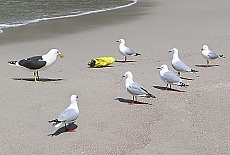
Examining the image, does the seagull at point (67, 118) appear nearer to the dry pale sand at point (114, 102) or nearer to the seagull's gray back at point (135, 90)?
the dry pale sand at point (114, 102)

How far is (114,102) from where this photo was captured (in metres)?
7.13

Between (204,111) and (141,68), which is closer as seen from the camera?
(204,111)

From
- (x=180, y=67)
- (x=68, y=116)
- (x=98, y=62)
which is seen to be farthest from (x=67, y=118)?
(x=98, y=62)

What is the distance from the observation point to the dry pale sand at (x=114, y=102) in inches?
216

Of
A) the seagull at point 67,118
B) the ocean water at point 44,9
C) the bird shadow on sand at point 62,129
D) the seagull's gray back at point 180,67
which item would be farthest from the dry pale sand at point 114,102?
the ocean water at point 44,9

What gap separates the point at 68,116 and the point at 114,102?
146cm

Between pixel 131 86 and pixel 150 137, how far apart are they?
1.55 m

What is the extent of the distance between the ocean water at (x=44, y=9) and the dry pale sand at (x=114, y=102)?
15.9 feet

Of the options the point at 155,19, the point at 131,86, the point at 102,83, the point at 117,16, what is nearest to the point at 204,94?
the point at 131,86

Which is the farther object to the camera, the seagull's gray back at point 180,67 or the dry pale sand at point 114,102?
the seagull's gray back at point 180,67

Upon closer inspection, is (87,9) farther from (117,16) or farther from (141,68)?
(141,68)

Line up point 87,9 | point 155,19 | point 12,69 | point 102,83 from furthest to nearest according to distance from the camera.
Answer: point 87,9, point 155,19, point 12,69, point 102,83

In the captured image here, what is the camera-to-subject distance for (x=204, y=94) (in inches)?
297

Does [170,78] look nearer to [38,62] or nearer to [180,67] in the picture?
[180,67]
